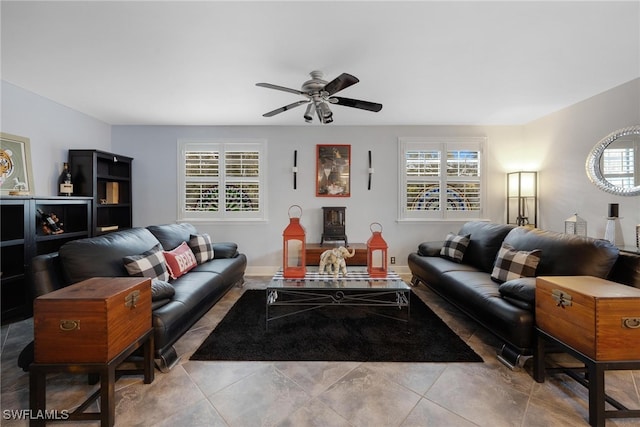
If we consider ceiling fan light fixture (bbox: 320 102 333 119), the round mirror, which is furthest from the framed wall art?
the round mirror

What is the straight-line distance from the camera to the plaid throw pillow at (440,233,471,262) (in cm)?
318

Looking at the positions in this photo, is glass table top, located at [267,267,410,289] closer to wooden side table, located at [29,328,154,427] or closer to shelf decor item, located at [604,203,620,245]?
wooden side table, located at [29,328,154,427]

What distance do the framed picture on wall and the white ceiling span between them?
1150mm

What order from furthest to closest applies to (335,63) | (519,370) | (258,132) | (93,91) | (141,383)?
(258,132) < (93,91) < (335,63) < (519,370) < (141,383)

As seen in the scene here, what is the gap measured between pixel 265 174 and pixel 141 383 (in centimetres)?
310

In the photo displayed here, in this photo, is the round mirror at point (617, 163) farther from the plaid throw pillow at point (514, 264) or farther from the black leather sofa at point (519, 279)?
the plaid throw pillow at point (514, 264)

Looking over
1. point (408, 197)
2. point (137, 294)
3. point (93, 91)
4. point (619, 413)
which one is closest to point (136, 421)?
point (137, 294)

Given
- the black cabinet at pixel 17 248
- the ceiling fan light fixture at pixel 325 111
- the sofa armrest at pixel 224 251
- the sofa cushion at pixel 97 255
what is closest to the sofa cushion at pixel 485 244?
the ceiling fan light fixture at pixel 325 111

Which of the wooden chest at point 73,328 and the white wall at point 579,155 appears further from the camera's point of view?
the white wall at point 579,155

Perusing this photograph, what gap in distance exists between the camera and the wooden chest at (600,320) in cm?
134

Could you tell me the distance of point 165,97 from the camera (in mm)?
3053

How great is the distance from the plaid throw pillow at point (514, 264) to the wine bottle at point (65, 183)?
16.6 ft

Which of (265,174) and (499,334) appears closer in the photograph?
(499,334)

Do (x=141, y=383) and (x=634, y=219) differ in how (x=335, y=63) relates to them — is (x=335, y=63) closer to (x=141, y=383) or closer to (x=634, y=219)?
(x=141, y=383)
